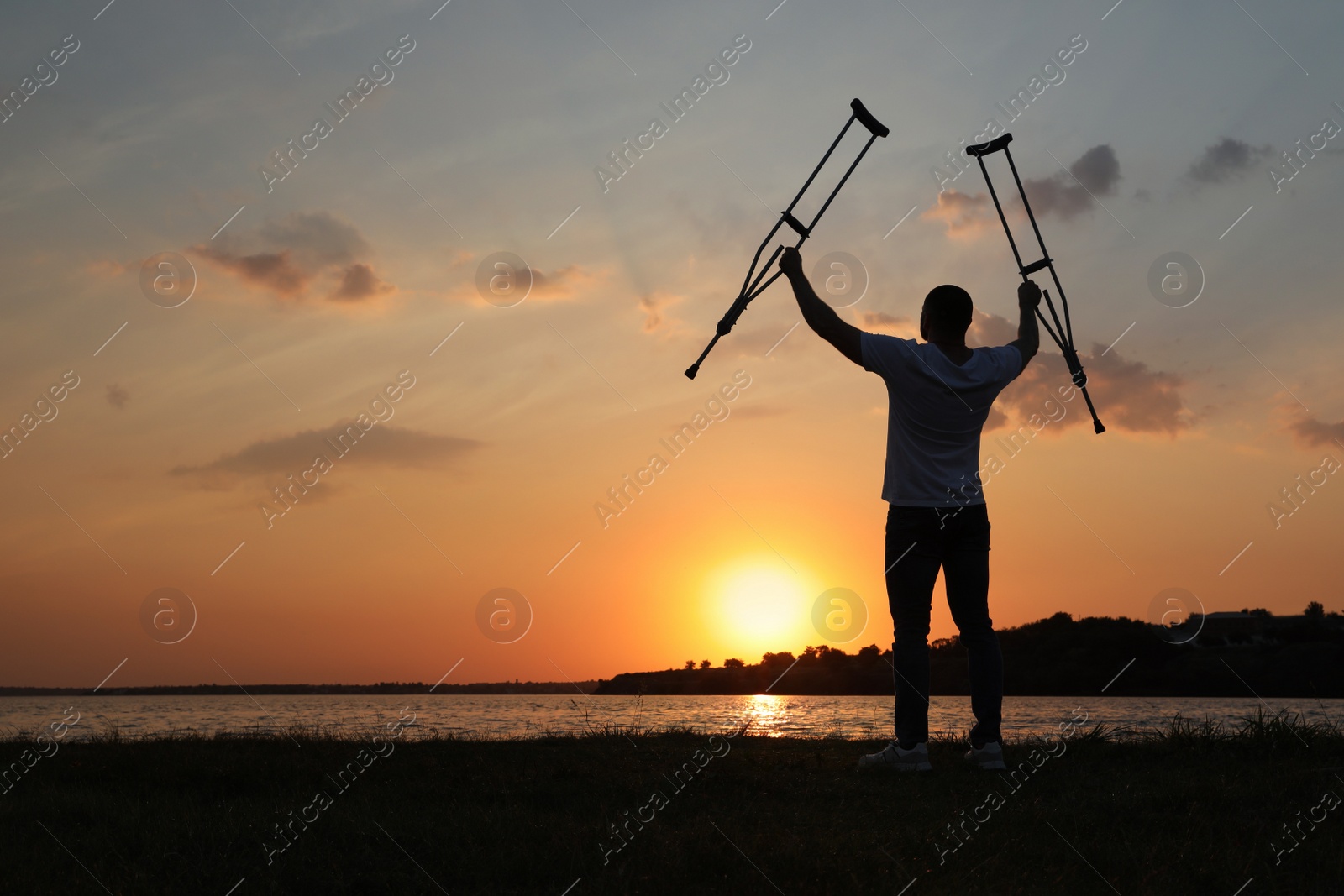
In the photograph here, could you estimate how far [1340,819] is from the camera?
159 inches

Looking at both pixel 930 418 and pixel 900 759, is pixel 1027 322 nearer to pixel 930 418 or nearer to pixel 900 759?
pixel 930 418

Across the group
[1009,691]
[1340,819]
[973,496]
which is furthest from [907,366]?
[1009,691]

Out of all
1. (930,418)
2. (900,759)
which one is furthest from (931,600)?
(930,418)

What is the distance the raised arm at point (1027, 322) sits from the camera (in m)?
6.41

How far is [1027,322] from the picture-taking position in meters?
6.56

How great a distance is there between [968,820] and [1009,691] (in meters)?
88.0

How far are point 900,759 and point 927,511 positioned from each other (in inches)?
63.3

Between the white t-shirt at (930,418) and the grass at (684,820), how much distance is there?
179 cm

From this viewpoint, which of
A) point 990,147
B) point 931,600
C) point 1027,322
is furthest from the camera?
point 990,147

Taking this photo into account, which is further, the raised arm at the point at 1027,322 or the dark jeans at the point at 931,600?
the raised arm at the point at 1027,322

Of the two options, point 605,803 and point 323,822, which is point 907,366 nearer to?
point 605,803

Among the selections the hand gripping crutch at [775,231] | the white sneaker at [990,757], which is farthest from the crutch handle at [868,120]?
the white sneaker at [990,757]

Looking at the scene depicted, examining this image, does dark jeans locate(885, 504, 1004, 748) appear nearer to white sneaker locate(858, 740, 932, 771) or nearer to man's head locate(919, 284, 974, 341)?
white sneaker locate(858, 740, 932, 771)

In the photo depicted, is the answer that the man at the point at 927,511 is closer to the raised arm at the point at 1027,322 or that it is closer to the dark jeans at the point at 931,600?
the dark jeans at the point at 931,600
